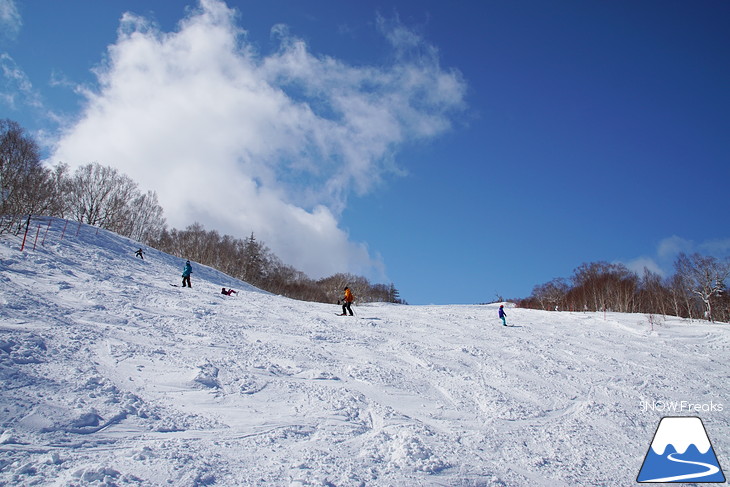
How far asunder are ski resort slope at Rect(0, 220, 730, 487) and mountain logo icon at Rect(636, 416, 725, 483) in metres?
0.29

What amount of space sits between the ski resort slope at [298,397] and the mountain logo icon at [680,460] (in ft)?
0.94

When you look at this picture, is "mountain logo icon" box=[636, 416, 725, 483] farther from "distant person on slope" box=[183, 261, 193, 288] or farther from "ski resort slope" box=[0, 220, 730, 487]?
"distant person on slope" box=[183, 261, 193, 288]

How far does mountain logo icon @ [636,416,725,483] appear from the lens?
271 inches

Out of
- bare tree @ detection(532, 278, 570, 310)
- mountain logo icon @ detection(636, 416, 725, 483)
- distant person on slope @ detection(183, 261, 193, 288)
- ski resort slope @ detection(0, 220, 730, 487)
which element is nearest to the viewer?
ski resort slope @ detection(0, 220, 730, 487)

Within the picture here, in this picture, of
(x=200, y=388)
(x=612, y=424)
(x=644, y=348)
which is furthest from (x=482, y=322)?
(x=200, y=388)

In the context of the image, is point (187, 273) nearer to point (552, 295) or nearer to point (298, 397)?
point (298, 397)

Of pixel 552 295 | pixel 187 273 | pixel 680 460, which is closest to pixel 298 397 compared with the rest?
pixel 680 460

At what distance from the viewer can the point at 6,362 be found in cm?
717

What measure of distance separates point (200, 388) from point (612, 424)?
9.30 metres

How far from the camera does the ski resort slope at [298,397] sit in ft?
17.6

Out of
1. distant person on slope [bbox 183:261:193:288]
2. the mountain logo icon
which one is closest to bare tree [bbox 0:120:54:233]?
distant person on slope [bbox 183:261:193:288]

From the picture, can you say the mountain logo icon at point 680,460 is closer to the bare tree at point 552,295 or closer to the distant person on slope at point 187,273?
the distant person on slope at point 187,273

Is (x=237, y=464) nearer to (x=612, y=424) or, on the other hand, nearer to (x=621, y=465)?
(x=621, y=465)

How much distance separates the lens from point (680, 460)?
730 cm
